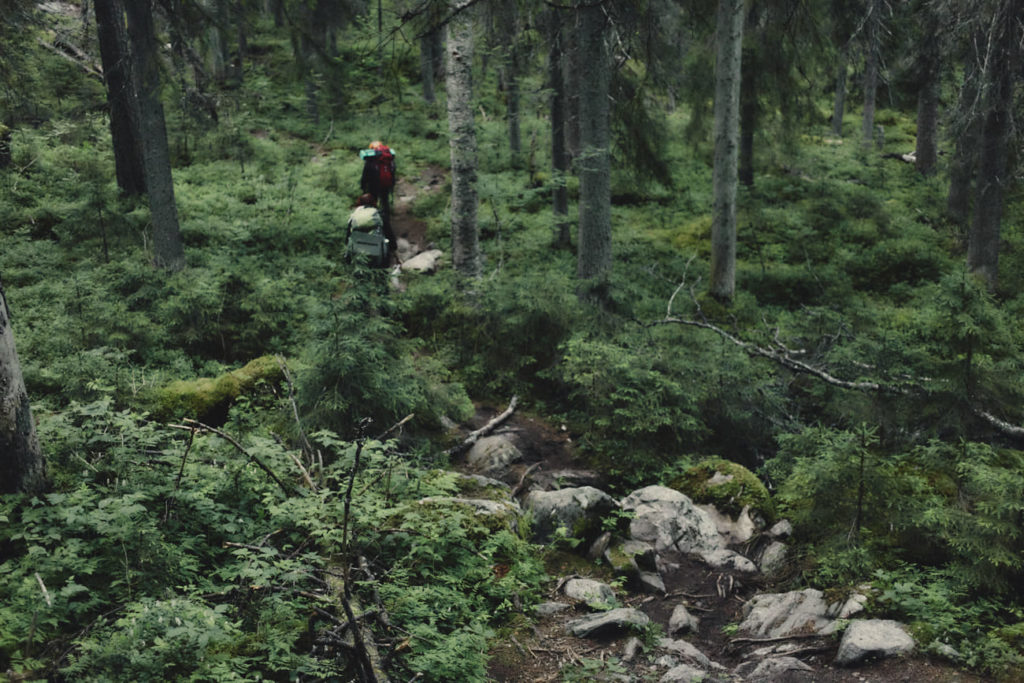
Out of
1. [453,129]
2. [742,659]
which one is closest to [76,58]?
[453,129]

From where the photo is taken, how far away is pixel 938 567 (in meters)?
4.84

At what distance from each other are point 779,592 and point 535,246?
1012 cm

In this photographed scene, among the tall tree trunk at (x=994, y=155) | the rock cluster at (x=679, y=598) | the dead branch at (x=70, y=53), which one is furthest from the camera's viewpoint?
the dead branch at (x=70, y=53)

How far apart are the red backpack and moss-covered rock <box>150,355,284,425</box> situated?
4315mm

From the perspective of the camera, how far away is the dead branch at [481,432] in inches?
291

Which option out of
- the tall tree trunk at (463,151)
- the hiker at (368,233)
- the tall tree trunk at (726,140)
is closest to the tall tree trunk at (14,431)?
the hiker at (368,233)

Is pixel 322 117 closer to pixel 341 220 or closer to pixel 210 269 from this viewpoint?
pixel 341 220

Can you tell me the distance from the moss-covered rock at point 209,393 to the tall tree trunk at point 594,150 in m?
4.85

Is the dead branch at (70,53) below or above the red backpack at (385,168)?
above

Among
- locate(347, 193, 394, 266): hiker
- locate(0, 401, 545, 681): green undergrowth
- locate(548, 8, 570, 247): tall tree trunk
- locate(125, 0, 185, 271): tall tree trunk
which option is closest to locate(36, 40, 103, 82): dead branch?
locate(125, 0, 185, 271): tall tree trunk

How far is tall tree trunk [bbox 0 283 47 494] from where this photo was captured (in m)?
3.73

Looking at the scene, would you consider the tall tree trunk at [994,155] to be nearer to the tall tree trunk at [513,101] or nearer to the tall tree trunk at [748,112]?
the tall tree trunk at [748,112]

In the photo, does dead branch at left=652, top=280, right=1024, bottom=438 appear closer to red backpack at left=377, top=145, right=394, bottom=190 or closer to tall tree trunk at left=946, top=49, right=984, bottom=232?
red backpack at left=377, top=145, right=394, bottom=190

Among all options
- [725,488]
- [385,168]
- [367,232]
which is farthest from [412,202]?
[725,488]
